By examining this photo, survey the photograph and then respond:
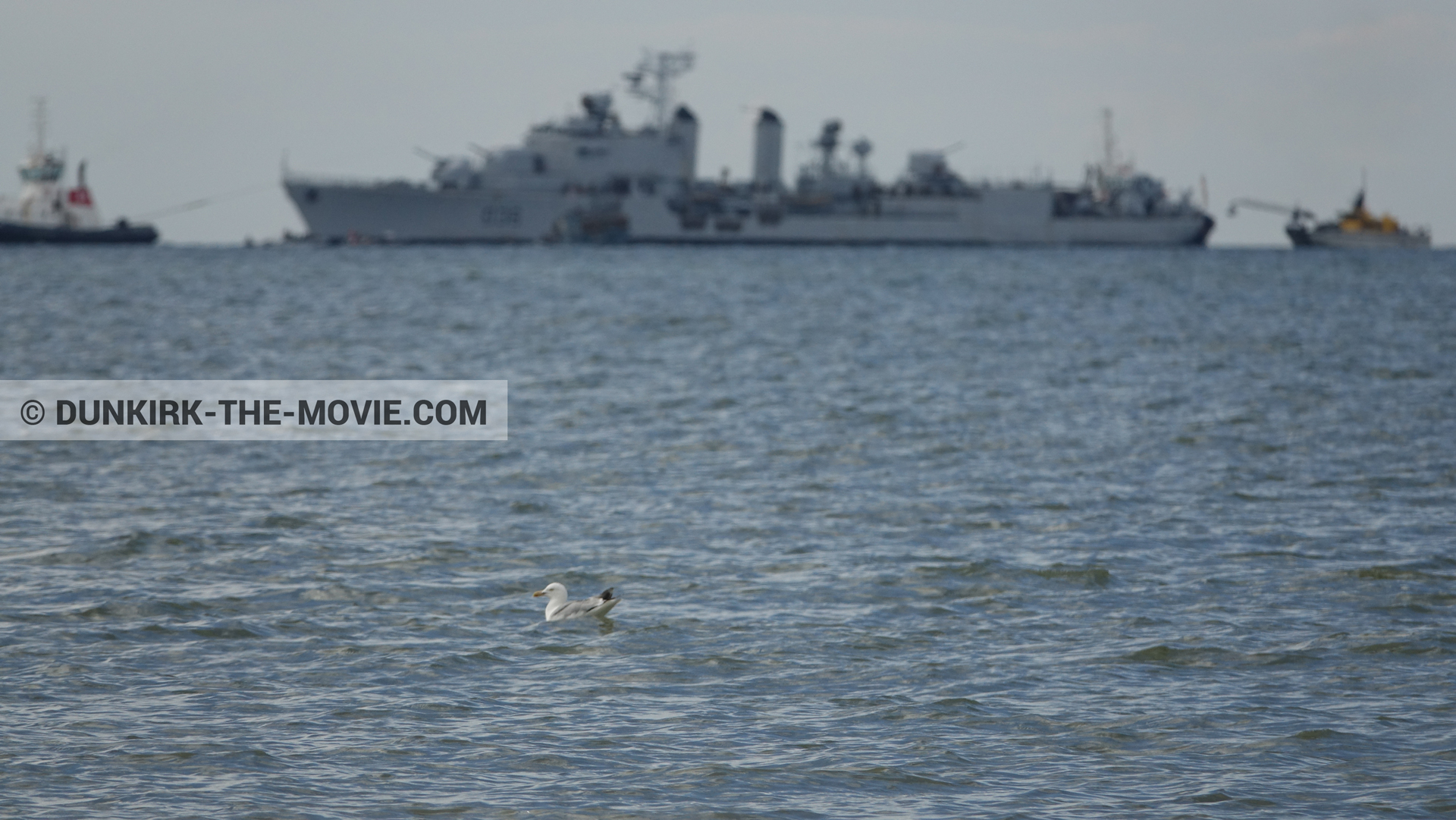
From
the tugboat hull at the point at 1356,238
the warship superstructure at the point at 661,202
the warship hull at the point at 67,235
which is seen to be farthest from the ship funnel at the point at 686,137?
the tugboat hull at the point at 1356,238

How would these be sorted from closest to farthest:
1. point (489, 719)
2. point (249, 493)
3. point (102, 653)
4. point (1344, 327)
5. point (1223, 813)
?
point (1223, 813) → point (489, 719) → point (102, 653) → point (249, 493) → point (1344, 327)

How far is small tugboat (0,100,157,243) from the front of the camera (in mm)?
115750

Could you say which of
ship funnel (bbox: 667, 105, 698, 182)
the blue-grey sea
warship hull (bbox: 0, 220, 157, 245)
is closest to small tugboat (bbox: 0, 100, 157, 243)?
warship hull (bbox: 0, 220, 157, 245)

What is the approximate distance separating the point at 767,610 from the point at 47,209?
4736 inches

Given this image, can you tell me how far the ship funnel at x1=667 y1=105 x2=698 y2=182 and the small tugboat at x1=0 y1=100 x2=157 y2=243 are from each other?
4961cm

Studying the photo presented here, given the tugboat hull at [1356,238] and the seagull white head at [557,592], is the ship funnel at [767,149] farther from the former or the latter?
the seagull white head at [557,592]

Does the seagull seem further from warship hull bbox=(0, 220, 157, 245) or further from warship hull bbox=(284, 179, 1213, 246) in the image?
warship hull bbox=(0, 220, 157, 245)

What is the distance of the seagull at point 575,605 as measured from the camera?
10.9 metres

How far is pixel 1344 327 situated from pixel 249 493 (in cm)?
3678

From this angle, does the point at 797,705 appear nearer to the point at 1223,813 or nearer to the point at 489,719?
the point at 489,719

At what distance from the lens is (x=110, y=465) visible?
18.3m

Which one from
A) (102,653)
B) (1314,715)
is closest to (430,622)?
(102,653)

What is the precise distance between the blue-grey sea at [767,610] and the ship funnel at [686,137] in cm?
10264

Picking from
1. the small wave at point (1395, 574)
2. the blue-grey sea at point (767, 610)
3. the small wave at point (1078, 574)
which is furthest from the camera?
the small wave at point (1078, 574)
